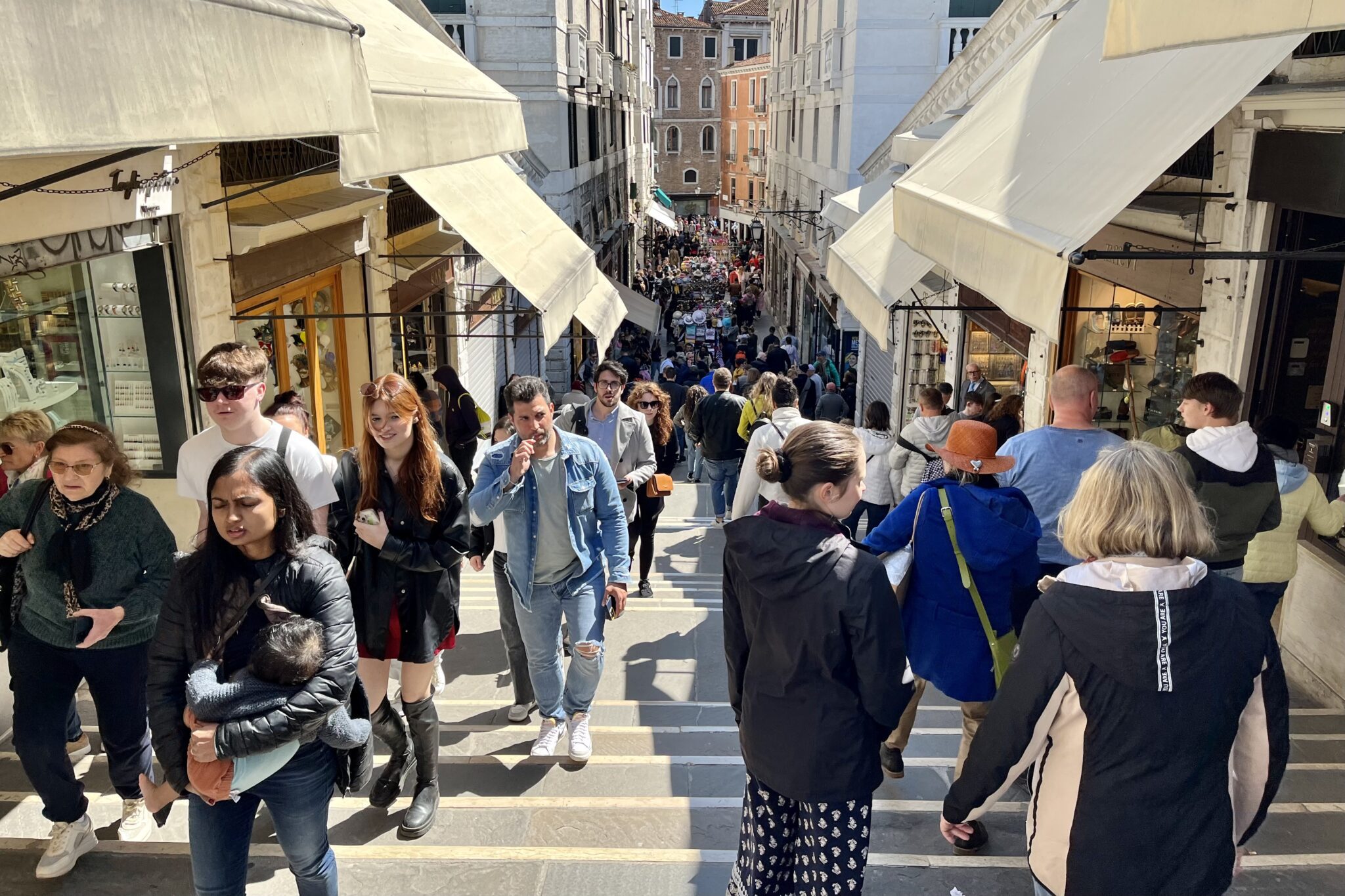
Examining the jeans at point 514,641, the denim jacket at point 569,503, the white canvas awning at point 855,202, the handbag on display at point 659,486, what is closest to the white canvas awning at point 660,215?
the white canvas awning at point 855,202

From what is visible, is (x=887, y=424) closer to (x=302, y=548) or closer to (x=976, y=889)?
(x=976, y=889)

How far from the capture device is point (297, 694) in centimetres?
272

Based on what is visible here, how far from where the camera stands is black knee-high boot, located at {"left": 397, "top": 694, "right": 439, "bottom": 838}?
379cm

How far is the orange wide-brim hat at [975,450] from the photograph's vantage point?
3.33 m

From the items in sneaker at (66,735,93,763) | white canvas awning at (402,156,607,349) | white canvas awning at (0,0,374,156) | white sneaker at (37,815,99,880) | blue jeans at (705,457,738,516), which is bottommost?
blue jeans at (705,457,738,516)

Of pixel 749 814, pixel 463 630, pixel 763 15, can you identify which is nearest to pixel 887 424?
pixel 463 630

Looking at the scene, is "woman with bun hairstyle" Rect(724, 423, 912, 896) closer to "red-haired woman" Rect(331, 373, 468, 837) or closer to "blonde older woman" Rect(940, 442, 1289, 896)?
"blonde older woman" Rect(940, 442, 1289, 896)

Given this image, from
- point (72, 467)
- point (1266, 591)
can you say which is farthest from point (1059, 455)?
point (72, 467)

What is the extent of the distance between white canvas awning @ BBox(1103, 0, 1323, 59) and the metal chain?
172 inches

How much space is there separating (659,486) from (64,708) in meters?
3.28

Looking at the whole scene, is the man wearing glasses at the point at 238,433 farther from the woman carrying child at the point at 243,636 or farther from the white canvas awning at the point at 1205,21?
the white canvas awning at the point at 1205,21

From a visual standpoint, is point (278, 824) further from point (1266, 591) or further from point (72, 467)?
point (1266, 591)

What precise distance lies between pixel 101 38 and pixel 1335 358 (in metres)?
5.55

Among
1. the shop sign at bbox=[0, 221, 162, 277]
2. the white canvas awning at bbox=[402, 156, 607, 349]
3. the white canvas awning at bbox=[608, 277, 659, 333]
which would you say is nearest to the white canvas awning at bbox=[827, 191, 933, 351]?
the white canvas awning at bbox=[402, 156, 607, 349]
